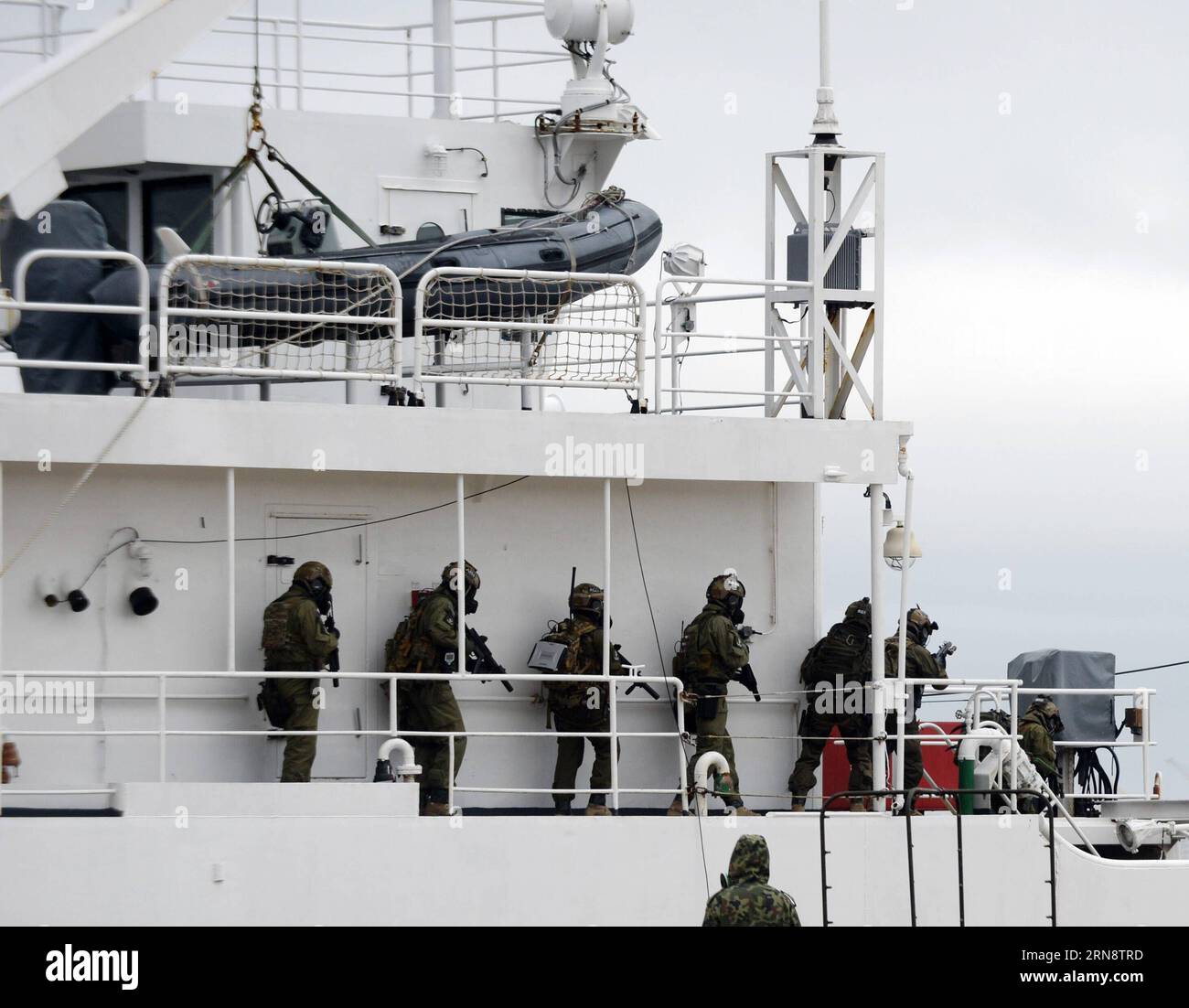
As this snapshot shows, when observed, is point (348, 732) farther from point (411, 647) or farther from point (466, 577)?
point (466, 577)

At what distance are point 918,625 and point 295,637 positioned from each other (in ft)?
14.6

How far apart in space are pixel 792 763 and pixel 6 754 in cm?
Result: 500

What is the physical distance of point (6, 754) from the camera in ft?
37.7

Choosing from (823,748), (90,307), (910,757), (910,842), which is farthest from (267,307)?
(910,842)

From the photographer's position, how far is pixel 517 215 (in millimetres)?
15539

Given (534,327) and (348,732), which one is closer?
(348,732)

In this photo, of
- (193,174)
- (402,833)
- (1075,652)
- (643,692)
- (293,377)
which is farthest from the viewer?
→ (1075,652)

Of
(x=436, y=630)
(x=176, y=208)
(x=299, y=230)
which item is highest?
(x=176, y=208)

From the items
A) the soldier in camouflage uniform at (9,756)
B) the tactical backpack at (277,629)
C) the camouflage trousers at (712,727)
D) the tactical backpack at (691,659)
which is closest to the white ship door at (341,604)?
the tactical backpack at (277,629)

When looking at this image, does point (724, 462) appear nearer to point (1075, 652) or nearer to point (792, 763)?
point (792, 763)

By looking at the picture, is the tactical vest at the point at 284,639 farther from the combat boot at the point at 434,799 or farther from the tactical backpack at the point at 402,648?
the combat boot at the point at 434,799

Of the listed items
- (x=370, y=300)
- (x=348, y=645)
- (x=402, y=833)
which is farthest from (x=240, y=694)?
(x=370, y=300)
